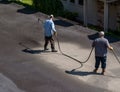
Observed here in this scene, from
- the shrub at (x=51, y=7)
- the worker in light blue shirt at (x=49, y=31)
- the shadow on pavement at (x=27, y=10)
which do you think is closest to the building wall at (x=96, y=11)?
the shrub at (x=51, y=7)

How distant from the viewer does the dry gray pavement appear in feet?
57.2

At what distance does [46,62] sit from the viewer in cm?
2028

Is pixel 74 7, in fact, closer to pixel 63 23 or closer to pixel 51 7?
pixel 51 7

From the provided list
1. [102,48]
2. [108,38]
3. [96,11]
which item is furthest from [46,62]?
[96,11]

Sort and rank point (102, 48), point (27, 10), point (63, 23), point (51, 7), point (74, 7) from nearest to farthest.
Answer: point (102, 48)
point (63, 23)
point (27, 10)
point (51, 7)
point (74, 7)

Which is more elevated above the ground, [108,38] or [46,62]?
[108,38]

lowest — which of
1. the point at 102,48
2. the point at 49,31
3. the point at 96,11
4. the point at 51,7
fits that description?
the point at 96,11

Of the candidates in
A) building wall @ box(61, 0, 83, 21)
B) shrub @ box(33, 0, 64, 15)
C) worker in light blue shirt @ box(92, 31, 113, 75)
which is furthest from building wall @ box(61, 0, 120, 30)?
worker in light blue shirt @ box(92, 31, 113, 75)

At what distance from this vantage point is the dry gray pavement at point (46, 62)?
1744 centimetres

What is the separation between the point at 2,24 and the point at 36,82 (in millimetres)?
10521

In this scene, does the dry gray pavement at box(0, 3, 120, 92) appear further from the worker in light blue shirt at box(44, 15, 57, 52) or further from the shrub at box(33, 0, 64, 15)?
the shrub at box(33, 0, 64, 15)

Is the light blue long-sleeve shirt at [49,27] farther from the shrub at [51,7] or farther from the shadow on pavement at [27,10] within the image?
the shrub at [51,7]

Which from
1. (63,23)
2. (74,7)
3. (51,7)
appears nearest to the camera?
(63,23)

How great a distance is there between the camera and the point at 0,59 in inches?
826
